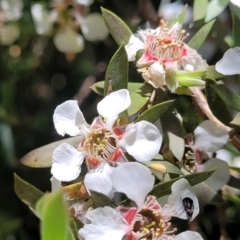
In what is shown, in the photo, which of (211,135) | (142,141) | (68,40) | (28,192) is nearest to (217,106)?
(211,135)

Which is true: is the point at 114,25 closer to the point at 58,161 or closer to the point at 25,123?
the point at 58,161

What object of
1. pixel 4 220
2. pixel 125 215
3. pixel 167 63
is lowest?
pixel 4 220

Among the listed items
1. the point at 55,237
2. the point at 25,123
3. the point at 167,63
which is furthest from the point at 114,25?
the point at 25,123

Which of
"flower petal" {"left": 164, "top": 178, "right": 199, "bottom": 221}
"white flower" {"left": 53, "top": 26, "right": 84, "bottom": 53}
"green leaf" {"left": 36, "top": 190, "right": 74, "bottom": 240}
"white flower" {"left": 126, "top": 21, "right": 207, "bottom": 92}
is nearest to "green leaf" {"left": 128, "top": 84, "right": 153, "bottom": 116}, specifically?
"white flower" {"left": 126, "top": 21, "right": 207, "bottom": 92}

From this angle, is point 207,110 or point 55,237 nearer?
point 55,237

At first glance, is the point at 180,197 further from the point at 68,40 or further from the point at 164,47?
the point at 68,40

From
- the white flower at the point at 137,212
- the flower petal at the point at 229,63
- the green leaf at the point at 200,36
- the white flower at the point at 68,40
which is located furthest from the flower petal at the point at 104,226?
the white flower at the point at 68,40

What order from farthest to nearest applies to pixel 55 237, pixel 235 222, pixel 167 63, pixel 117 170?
pixel 235 222 < pixel 167 63 < pixel 117 170 < pixel 55 237
